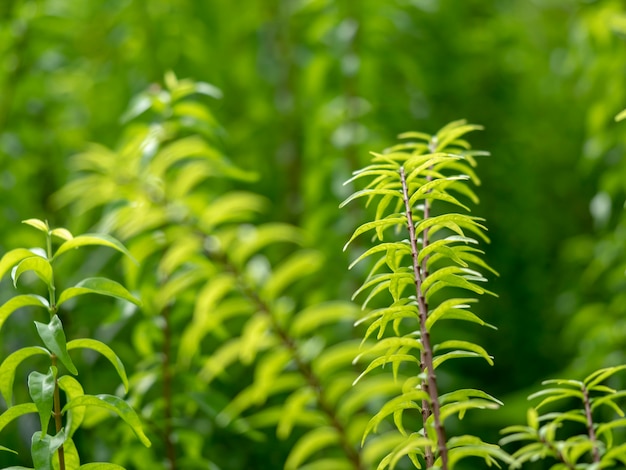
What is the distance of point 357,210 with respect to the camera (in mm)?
1126

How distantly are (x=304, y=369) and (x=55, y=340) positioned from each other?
0.40m

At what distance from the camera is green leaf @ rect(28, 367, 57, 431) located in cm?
40

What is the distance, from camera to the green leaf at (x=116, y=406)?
1.40 ft

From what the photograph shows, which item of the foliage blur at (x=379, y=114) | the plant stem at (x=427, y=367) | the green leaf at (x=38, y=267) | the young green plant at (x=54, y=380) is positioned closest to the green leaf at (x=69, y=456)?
the young green plant at (x=54, y=380)

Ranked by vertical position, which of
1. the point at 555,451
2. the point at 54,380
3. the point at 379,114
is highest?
the point at 379,114

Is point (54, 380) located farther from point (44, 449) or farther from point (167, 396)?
point (167, 396)

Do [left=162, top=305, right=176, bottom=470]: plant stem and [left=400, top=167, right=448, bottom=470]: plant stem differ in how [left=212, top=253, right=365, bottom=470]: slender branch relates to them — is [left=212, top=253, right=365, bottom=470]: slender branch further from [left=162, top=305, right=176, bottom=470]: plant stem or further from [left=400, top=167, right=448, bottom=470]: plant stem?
[left=400, top=167, right=448, bottom=470]: plant stem

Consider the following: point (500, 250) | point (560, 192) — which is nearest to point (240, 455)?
point (500, 250)

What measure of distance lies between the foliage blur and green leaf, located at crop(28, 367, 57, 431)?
0.57 metres

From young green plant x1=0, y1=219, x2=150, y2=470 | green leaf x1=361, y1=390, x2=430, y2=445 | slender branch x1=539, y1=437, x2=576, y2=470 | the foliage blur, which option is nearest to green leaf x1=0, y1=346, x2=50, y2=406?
young green plant x1=0, y1=219, x2=150, y2=470

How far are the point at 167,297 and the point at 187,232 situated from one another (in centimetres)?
9

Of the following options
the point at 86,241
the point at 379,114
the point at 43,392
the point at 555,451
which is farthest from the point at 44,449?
the point at 379,114

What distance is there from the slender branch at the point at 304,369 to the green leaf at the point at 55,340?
14.5 inches

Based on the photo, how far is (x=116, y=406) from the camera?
44cm
